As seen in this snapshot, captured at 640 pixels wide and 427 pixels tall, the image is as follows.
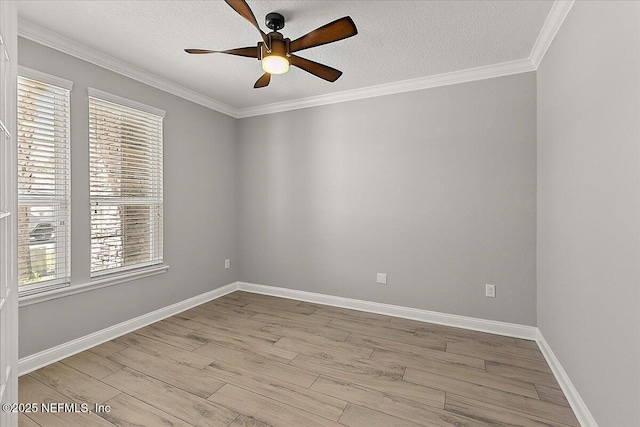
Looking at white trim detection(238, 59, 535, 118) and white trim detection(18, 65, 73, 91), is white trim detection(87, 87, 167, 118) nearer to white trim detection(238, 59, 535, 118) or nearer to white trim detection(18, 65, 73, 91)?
white trim detection(18, 65, 73, 91)

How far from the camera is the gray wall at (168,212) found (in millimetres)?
2555

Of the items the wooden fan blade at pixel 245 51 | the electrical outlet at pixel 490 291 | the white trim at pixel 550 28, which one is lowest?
the electrical outlet at pixel 490 291

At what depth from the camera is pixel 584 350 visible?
5.97 ft

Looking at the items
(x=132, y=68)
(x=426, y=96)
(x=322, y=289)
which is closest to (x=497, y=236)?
(x=426, y=96)

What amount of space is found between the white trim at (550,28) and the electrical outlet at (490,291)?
6.90 feet

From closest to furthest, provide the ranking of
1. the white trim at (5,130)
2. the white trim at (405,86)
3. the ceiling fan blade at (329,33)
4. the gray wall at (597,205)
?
the white trim at (5,130) < the gray wall at (597,205) < the ceiling fan blade at (329,33) < the white trim at (405,86)

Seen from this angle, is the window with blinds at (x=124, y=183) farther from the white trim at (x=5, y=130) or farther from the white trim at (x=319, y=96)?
the white trim at (x=5, y=130)

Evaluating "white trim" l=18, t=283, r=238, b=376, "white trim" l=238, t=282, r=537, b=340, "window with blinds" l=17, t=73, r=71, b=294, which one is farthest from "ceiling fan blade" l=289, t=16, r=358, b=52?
"white trim" l=18, t=283, r=238, b=376

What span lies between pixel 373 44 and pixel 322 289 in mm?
2795

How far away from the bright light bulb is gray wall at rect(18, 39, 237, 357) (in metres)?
1.75

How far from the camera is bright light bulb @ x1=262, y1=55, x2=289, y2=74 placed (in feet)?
7.11

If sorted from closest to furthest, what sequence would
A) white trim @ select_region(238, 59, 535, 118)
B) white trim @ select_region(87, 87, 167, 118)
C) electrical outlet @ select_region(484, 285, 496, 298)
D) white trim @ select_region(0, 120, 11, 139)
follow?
1. white trim @ select_region(0, 120, 11, 139)
2. white trim @ select_region(87, 87, 167, 118)
3. white trim @ select_region(238, 59, 535, 118)
4. electrical outlet @ select_region(484, 285, 496, 298)

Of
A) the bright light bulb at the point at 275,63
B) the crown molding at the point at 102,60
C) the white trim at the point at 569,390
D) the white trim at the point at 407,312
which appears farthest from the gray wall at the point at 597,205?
the crown molding at the point at 102,60

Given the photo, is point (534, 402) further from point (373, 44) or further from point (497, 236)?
point (373, 44)
